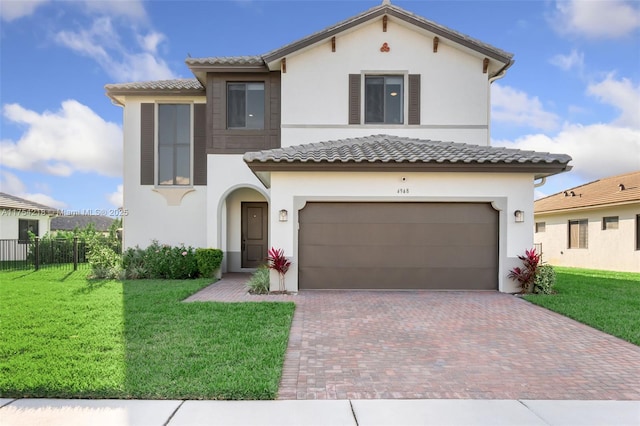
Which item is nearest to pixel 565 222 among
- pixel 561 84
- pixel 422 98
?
pixel 561 84

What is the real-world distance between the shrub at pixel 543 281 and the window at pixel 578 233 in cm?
1380

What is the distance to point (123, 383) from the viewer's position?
4430mm

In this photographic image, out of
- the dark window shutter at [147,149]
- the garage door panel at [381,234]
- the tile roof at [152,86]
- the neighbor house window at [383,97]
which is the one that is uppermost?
the tile roof at [152,86]

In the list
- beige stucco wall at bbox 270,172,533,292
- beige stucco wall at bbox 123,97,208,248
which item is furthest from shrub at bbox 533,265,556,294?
beige stucco wall at bbox 123,97,208,248

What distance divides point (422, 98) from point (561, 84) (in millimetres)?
7432

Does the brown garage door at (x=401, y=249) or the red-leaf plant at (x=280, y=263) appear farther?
the brown garage door at (x=401, y=249)

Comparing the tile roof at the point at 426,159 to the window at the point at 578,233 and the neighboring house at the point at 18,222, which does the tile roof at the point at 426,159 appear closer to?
the window at the point at 578,233

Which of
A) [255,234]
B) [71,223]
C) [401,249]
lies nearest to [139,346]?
[401,249]

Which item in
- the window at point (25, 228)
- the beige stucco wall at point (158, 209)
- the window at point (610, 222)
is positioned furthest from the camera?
the window at point (25, 228)

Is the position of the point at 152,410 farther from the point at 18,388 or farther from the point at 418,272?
the point at 418,272

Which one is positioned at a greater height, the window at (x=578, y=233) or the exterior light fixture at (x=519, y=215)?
the exterior light fixture at (x=519, y=215)

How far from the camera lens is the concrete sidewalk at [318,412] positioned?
12.3 feet

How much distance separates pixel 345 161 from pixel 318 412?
23.6 ft

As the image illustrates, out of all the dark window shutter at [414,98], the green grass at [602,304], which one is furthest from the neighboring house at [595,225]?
the dark window shutter at [414,98]
